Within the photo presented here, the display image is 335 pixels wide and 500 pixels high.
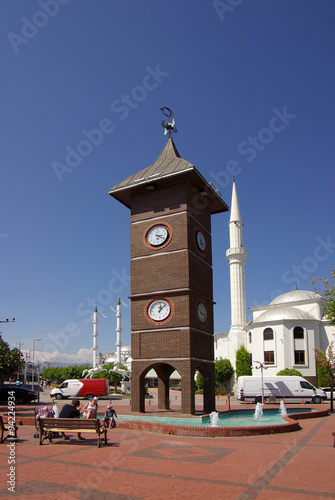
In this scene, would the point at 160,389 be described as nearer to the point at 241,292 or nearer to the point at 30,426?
the point at 30,426

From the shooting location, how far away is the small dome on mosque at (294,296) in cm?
5555

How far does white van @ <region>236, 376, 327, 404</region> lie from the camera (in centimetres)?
3331

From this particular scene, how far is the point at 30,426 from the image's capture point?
1761 cm

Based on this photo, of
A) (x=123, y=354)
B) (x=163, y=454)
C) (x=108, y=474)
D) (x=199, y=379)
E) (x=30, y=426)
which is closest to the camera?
(x=108, y=474)

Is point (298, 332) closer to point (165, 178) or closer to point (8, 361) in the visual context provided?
point (8, 361)

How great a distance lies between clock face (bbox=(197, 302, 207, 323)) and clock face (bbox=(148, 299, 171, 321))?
1.69 meters

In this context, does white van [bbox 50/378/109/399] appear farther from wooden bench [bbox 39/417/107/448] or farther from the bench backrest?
the bench backrest

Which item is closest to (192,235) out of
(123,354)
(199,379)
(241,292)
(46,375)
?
(199,379)

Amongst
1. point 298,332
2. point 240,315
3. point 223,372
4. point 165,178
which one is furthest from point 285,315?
point 165,178

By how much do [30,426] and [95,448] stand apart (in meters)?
7.02

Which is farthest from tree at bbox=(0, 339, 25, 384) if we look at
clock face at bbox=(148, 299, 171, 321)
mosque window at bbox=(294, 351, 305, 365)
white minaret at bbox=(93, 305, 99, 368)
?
white minaret at bbox=(93, 305, 99, 368)

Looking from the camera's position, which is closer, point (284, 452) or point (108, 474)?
point (108, 474)

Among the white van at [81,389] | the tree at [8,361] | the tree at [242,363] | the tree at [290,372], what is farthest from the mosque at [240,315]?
the tree at [8,361]

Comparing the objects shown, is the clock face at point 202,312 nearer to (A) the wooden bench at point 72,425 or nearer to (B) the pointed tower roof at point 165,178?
(B) the pointed tower roof at point 165,178
